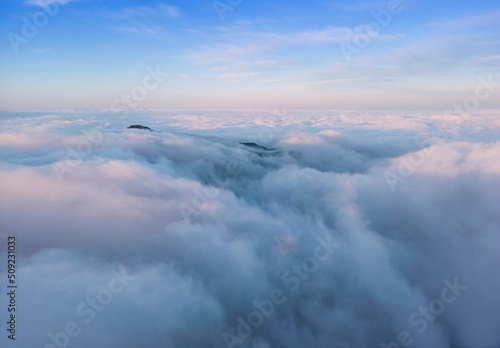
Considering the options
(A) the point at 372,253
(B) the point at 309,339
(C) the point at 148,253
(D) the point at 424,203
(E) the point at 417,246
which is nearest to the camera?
(C) the point at 148,253

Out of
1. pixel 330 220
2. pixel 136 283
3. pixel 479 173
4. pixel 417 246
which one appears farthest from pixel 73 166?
pixel 479 173

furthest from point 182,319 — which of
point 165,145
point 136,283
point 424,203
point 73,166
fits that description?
point 165,145

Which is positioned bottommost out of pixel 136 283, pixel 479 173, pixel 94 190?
pixel 136 283

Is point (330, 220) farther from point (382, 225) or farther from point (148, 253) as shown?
point (148, 253)

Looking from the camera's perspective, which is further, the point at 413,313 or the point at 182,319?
the point at 413,313

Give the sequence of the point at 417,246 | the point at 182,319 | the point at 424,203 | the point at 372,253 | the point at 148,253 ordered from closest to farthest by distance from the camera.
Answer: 1. the point at 182,319
2. the point at 148,253
3. the point at 372,253
4. the point at 417,246
5. the point at 424,203

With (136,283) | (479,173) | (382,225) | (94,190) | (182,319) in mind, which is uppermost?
(479,173)

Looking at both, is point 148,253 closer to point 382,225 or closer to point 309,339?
point 309,339

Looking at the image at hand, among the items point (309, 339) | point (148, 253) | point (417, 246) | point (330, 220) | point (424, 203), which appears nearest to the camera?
point (148, 253)

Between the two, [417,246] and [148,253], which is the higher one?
A: [148,253]
